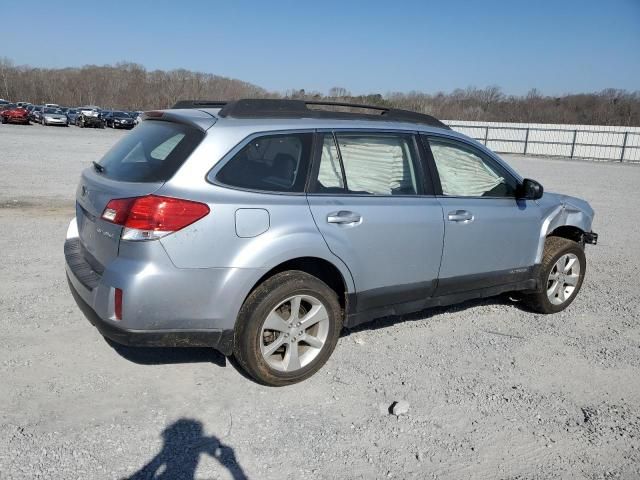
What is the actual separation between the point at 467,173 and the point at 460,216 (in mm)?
479

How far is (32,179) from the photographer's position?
12.4 metres

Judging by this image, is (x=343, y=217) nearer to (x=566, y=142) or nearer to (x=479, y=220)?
(x=479, y=220)

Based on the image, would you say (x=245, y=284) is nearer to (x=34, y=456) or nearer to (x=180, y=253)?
(x=180, y=253)

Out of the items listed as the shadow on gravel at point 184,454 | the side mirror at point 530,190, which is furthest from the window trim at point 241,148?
the side mirror at point 530,190

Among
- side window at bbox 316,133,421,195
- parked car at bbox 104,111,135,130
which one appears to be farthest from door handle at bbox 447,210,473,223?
parked car at bbox 104,111,135,130

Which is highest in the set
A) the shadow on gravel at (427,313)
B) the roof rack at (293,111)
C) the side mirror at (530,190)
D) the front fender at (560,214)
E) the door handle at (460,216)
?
the roof rack at (293,111)

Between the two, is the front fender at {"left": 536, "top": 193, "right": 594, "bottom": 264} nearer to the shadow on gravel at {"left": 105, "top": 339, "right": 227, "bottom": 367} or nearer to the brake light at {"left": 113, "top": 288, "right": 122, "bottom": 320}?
the shadow on gravel at {"left": 105, "top": 339, "right": 227, "bottom": 367}

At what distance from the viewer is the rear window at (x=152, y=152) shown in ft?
11.1

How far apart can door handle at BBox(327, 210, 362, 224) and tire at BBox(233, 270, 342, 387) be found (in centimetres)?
41

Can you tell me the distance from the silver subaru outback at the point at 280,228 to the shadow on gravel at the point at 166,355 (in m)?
0.61

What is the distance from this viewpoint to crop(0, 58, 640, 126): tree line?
226ft

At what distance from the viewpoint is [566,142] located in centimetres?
3284

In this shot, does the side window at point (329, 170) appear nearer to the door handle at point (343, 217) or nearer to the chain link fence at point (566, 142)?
the door handle at point (343, 217)

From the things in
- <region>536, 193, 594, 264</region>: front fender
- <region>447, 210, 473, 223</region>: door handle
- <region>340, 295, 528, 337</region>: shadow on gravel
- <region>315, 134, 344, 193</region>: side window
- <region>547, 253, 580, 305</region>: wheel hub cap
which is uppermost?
<region>315, 134, 344, 193</region>: side window
